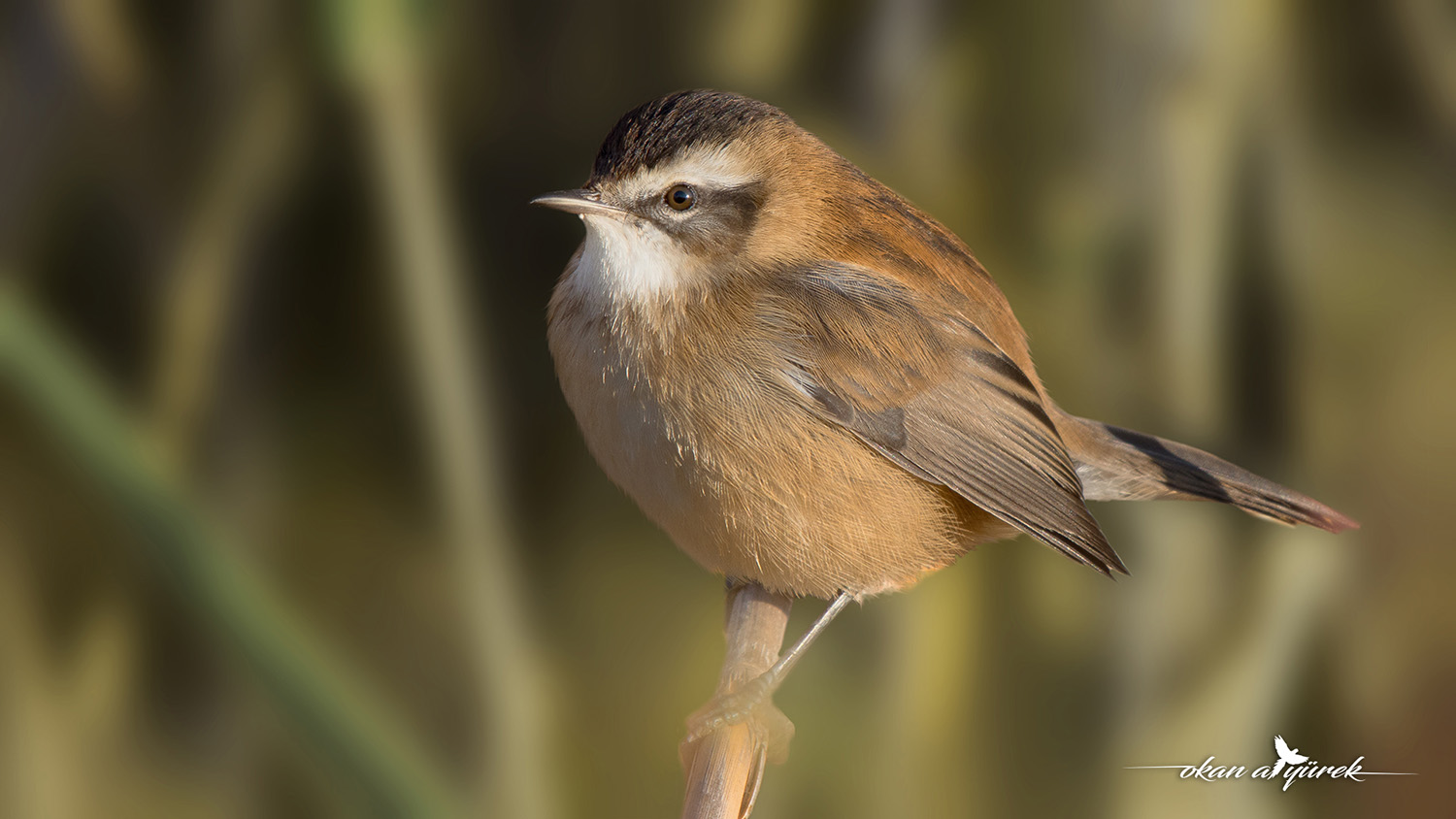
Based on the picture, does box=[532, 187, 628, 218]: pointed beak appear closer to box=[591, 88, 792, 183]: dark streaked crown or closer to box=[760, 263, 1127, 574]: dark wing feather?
box=[591, 88, 792, 183]: dark streaked crown

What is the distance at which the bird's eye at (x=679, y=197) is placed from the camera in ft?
6.10

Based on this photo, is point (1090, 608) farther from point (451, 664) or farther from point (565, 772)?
point (451, 664)

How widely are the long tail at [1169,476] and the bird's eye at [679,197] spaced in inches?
34.2

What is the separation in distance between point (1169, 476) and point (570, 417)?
1.65 m

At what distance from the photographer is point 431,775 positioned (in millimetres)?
Result: 2389

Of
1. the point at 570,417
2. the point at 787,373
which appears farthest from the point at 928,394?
the point at 570,417

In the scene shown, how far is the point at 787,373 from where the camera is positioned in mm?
1872

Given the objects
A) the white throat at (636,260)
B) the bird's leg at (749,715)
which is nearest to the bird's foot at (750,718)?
the bird's leg at (749,715)

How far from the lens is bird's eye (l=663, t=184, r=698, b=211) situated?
A: 6.10ft

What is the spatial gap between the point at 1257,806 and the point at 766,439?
84.7 inches

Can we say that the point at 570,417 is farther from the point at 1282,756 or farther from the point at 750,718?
the point at 1282,756

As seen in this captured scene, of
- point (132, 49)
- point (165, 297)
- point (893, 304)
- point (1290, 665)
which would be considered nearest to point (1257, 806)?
point (1290, 665)

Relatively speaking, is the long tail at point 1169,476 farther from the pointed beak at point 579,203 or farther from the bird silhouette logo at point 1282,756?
the bird silhouette logo at point 1282,756

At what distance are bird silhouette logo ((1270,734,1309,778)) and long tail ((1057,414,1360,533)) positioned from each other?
4.00 ft
